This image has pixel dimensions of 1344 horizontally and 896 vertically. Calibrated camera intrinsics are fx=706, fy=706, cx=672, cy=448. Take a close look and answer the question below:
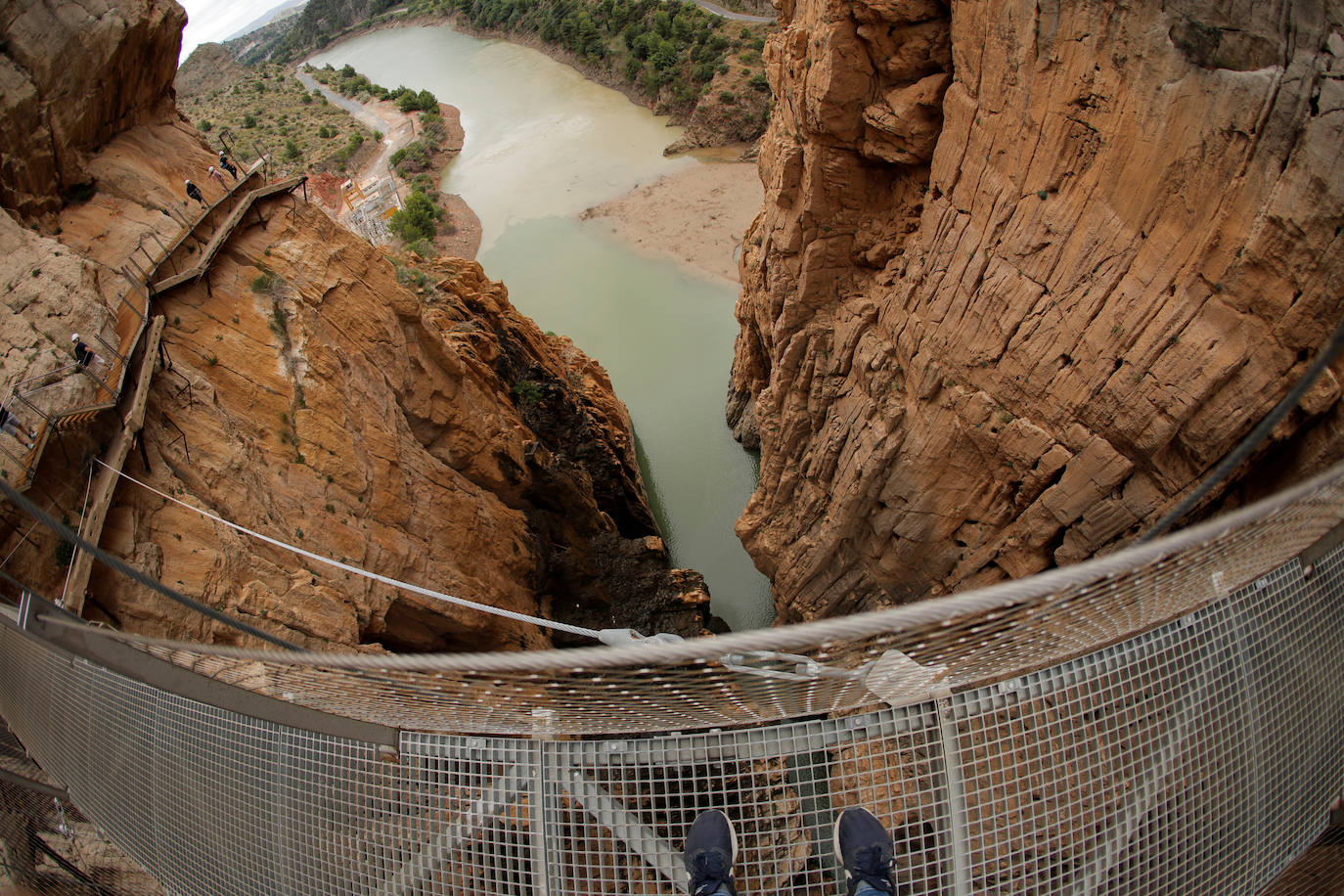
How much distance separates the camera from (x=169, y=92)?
10289mm

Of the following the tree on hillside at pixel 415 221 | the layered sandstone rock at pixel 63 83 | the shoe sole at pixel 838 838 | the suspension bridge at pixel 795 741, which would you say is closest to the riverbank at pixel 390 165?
the tree on hillside at pixel 415 221

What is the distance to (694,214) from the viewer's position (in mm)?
27750

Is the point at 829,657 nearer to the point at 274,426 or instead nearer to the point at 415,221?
the point at 274,426

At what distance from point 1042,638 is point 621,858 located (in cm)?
307

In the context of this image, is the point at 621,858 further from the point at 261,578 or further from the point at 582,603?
the point at 582,603

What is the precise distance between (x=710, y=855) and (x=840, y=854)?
2.10 feet

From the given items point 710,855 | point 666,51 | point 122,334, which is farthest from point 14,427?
point 666,51

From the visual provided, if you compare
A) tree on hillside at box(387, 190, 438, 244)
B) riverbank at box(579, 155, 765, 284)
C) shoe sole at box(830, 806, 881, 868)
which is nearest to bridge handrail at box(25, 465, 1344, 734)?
shoe sole at box(830, 806, 881, 868)

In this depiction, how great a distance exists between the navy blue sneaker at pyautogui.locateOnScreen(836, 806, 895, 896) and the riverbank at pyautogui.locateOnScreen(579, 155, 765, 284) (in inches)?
840

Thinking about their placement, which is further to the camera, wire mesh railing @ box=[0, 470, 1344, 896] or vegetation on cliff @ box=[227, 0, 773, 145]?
vegetation on cliff @ box=[227, 0, 773, 145]

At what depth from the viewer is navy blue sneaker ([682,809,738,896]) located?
339cm

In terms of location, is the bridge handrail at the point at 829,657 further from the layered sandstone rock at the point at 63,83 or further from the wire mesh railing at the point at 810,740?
the layered sandstone rock at the point at 63,83

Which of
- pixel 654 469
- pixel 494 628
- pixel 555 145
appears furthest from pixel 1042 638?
pixel 555 145

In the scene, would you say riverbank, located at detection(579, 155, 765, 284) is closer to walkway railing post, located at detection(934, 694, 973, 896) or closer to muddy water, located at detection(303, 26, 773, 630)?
muddy water, located at detection(303, 26, 773, 630)
